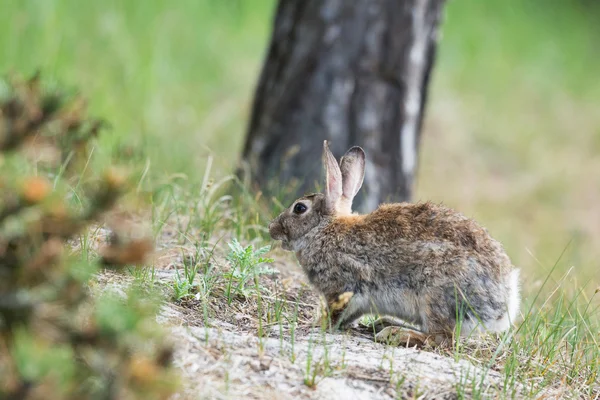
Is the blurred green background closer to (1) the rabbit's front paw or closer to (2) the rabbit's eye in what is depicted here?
(2) the rabbit's eye

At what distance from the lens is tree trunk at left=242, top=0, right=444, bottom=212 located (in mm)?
6805

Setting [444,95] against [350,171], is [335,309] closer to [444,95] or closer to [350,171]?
[350,171]

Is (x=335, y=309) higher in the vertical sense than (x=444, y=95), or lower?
lower

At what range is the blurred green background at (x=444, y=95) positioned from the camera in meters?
8.65

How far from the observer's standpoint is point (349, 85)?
6832mm

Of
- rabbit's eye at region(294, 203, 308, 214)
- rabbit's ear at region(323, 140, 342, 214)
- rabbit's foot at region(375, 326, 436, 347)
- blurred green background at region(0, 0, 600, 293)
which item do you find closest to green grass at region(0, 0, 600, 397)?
blurred green background at region(0, 0, 600, 293)

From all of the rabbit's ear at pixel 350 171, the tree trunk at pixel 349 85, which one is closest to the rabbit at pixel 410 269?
the rabbit's ear at pixel 350 171

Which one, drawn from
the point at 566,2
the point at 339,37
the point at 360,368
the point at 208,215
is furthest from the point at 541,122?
the point at 360,368

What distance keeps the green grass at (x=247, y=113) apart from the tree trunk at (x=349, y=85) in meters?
0.64

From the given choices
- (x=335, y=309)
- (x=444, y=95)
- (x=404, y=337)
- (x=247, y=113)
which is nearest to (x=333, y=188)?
(x=335, y=309)

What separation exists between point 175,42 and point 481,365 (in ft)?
23.6

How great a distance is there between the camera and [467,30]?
42.9 feet

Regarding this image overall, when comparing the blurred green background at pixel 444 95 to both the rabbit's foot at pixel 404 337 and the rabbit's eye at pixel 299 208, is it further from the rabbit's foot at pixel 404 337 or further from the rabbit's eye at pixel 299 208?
the rabbit's foot at pixel 404 337

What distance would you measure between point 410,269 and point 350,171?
831 mm
